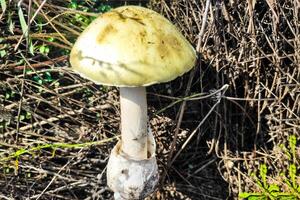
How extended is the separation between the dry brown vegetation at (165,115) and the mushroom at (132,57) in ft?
1.13

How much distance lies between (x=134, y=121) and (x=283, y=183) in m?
0.82

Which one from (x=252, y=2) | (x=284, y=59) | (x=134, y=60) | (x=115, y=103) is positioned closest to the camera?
(x=134, y=60)

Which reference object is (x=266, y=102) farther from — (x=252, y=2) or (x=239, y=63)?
(x=252, y=2)

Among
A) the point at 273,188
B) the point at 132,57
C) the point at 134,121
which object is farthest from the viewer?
the point at 273,188

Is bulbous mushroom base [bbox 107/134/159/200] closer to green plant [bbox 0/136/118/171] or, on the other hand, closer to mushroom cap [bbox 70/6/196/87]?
green plant [bbox 0/136/118/171]

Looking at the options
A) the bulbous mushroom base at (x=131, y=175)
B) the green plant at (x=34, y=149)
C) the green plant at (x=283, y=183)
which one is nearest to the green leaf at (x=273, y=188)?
the green plant at (x=283, y=183)

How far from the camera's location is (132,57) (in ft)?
Answer: 5.19

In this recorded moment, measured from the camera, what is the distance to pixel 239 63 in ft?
6.91

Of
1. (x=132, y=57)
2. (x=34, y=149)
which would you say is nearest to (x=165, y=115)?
(x=34, y=149)

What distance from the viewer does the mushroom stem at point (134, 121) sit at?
1.78 meters

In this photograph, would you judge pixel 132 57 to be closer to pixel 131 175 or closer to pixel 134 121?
pixel 134 121

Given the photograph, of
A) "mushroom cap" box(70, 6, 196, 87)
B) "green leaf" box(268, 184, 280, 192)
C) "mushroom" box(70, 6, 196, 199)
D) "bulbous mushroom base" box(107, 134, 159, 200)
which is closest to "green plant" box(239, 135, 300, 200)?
"green leaf" box(268, 184, 280, 192)

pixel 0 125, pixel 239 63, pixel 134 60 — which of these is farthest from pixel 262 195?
pixel 0 125

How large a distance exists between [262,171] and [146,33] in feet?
2.96
